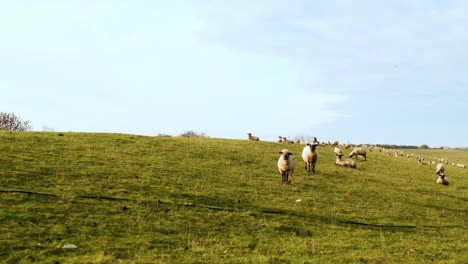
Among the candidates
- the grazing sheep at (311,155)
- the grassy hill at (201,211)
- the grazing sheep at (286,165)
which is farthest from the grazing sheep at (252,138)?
the grazing sheep at (286,165)

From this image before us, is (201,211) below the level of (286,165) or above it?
below

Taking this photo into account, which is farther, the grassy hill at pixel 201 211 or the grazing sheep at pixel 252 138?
the grazing sheep at pixel 252 138

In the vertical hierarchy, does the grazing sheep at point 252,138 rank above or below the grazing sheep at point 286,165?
above

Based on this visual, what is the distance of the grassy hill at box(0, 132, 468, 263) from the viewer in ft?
38.6

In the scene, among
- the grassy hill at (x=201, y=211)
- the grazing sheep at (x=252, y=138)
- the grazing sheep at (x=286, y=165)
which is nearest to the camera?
the grassy hill at (x=201, y=211)

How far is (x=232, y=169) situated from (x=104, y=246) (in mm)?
15133

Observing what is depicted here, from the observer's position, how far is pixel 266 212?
1648 cm

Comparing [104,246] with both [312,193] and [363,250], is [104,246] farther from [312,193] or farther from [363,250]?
[312,193]

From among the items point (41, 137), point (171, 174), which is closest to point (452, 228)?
point (171, 174)

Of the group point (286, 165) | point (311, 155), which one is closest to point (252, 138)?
point (311, 155)

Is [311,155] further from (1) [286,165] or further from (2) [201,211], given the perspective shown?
(2) [201,211]

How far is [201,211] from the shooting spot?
51.7 feet

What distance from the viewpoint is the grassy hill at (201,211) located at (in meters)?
11.8

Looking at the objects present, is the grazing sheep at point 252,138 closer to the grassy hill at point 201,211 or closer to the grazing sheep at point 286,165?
the grassy hill at point 201,211
